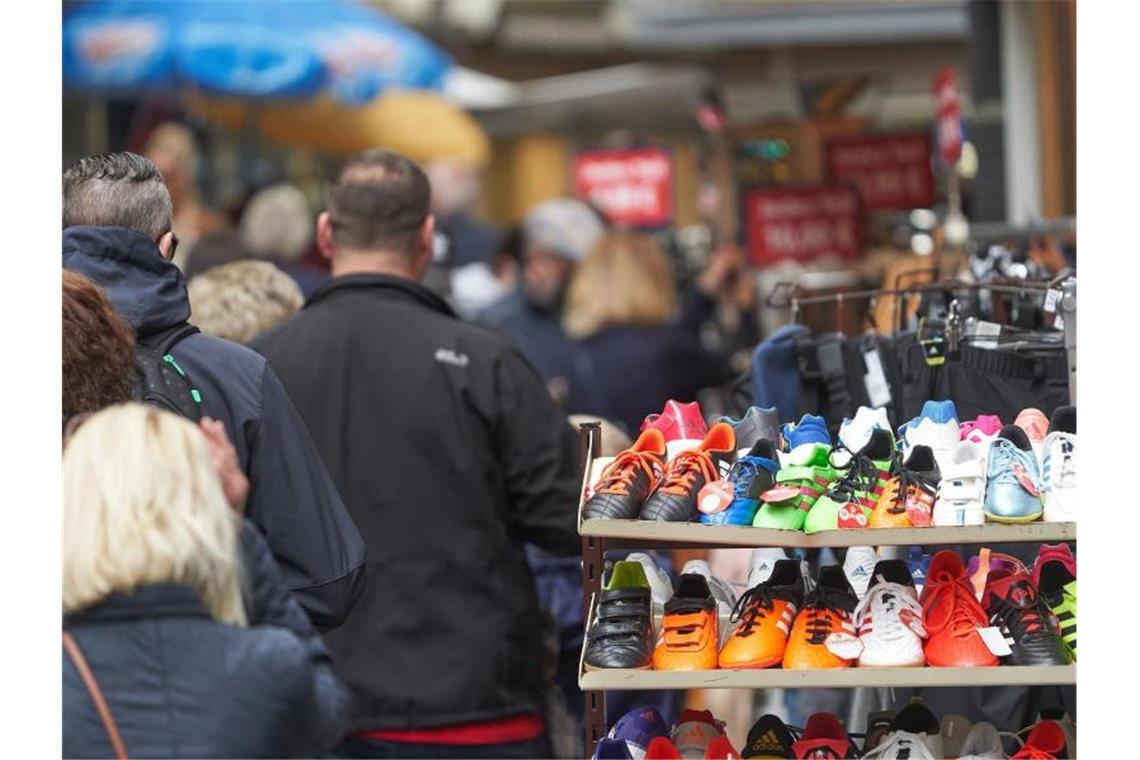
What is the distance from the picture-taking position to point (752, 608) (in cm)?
410

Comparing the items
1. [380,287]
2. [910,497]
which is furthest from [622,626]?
[380,287]

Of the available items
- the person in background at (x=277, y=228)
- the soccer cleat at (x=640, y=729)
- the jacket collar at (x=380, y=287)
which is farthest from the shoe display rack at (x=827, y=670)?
the person in background at (x=277, y=228)

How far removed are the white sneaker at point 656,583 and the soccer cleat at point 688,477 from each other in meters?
0.34

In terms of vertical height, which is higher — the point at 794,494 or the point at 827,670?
the point at 794,494

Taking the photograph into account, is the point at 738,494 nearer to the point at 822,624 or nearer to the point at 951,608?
the point at 822,624

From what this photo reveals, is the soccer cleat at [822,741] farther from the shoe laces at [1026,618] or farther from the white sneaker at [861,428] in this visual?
the white sneaker at [861,428]

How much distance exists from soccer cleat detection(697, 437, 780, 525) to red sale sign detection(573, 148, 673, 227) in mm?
14583

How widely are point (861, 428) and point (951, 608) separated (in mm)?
473

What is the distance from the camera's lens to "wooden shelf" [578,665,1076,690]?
3.82 metres

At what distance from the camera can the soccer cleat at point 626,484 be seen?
396 cm

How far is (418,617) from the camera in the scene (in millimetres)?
5195

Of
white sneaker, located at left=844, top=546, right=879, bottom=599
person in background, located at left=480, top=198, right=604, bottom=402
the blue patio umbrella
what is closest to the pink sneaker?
white sneaker, located at left=844, top=546, right=879, bottom=599

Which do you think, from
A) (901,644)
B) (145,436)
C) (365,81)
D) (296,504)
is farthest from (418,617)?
(365,81)
